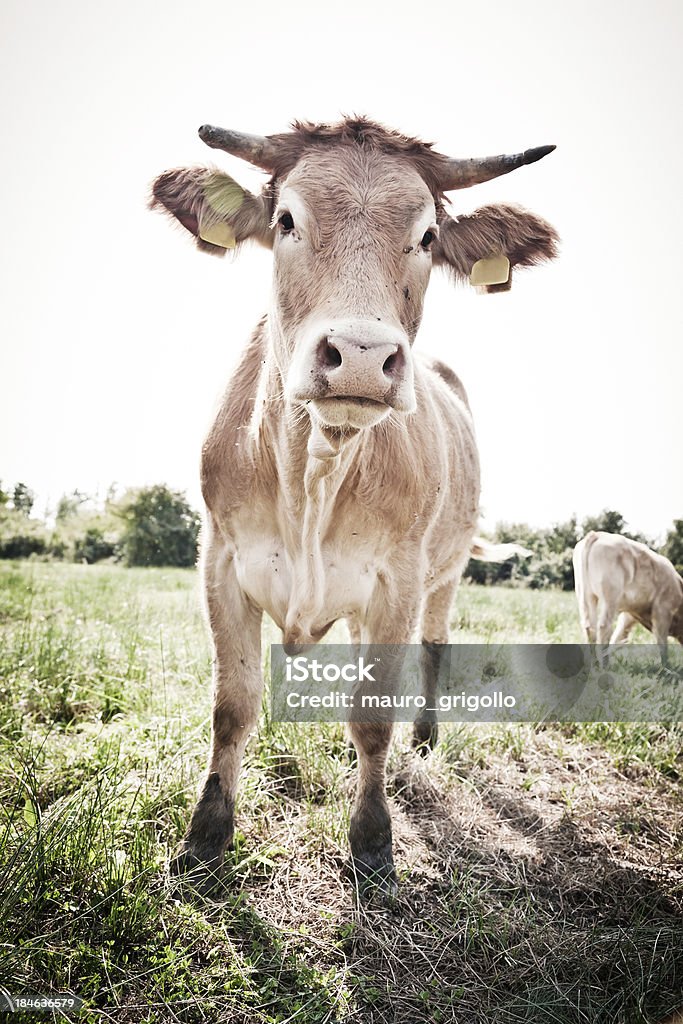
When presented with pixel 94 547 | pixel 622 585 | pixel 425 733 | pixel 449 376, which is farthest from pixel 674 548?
pixel 94 547

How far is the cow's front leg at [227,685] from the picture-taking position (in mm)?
2688

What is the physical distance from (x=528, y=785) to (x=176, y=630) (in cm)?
321

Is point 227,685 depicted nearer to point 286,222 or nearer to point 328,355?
point 328,355

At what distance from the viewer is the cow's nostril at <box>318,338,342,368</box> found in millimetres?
1864

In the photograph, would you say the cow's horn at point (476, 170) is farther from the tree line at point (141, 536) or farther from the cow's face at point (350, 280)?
the tree line at point (141, 536)

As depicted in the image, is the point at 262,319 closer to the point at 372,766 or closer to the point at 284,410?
the point at 284,410

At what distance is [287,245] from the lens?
2.30 metres

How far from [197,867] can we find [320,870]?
0.55 meters

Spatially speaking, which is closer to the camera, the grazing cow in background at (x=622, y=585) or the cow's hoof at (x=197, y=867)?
the cow's hoof at (x=197, y=867)

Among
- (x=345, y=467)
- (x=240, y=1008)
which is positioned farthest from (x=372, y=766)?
(x=345, y=467)

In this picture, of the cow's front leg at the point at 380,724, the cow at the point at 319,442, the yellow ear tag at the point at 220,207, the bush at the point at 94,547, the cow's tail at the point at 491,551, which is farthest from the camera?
the bush at the point at 94,547

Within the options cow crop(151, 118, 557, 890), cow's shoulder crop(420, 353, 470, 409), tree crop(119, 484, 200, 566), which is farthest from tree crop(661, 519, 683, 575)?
tree crop(119, 484, 200, 566)

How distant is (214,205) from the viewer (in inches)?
105

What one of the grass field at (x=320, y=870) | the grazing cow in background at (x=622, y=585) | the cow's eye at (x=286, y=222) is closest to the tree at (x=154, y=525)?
the grazing cow in background at (x=622, y=585)
